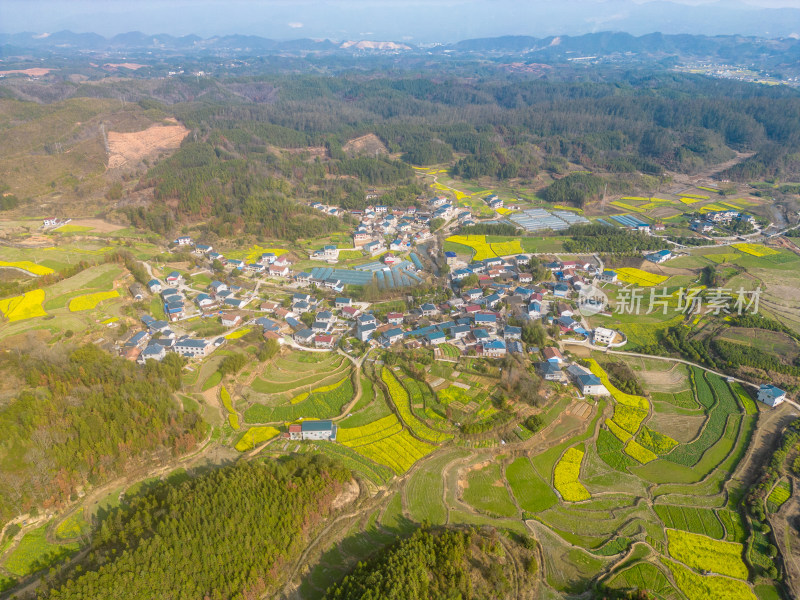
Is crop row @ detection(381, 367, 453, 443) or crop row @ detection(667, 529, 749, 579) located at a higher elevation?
crop row @ detection(381, 367, 453, 443)

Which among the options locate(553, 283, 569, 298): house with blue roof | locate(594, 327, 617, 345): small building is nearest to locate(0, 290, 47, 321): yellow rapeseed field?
locate(553, 283, 569, 298): house with blue roof

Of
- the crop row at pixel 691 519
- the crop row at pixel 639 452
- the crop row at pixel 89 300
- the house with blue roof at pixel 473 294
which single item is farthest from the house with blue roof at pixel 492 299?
the crop row at pixel 89 300

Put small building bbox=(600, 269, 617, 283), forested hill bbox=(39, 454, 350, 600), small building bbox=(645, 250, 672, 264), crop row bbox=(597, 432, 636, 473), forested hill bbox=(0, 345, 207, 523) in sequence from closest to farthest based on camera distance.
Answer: forested hill bbox=(39, 454, 350, 600) → forested hill bbox=(0, 345, 207, 523) → crop row bbox=(597, 432, 636, 473) → small building bbox=(600, 269, 617, 283) → small building bbox=(645, 250, 672, 264)

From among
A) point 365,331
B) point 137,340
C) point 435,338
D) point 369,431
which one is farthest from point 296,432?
point 137,340

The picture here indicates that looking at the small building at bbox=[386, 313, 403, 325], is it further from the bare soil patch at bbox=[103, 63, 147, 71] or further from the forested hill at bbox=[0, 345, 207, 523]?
the bare soil patch at bbox=[103, 63, 147, 71]

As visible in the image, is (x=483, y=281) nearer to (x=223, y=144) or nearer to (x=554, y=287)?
(x=554, y=287)

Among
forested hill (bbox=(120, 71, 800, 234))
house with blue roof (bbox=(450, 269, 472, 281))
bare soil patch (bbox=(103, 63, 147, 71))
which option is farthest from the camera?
bare soil patch (bbox=(103, 63, 147, 71))

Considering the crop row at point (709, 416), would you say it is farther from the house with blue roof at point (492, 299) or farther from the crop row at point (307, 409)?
the crop row at point (307, 409)
